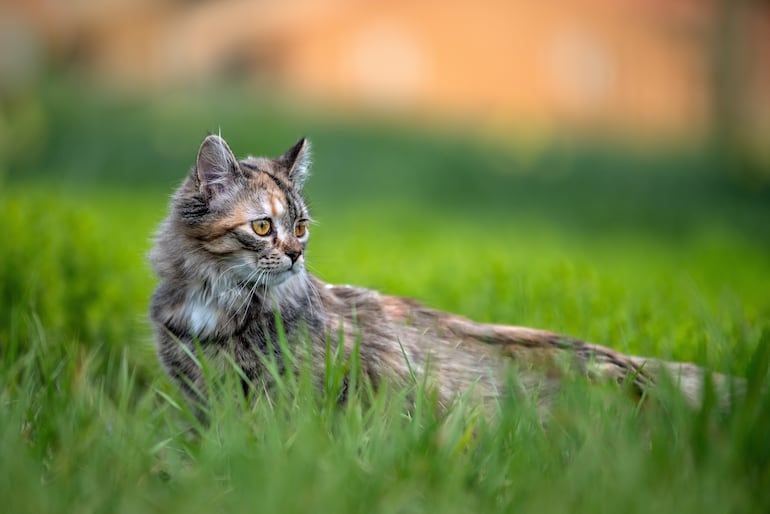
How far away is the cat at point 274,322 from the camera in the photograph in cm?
382

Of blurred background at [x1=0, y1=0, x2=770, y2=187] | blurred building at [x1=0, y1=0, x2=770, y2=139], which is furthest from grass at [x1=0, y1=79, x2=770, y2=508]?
blurred building at [x1=0, y1=0, x2=770, y2=139]

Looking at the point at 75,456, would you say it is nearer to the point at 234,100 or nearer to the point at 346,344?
the point at 346,344

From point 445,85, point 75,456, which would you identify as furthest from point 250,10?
point 75,456

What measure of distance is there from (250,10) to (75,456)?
1587cm

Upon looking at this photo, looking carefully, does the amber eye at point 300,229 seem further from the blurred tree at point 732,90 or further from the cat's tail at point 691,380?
the blurred tree at point 732,90

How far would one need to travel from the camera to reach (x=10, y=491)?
2742mm

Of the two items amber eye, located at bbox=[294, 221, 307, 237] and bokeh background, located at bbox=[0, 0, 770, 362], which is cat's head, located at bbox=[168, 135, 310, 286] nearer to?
amber eye, located at bbox=[294, 221, 307, 237]

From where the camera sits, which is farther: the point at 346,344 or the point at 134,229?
the point at 134,229

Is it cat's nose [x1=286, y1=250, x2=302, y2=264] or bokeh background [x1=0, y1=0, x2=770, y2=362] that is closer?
cat's nose [x1=286, y1=250, x2=302, y2=264]

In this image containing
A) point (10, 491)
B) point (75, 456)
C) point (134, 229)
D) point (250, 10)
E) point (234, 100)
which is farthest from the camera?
point (250, 10)

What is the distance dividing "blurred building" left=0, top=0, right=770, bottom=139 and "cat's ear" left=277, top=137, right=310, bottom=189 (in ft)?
41.1

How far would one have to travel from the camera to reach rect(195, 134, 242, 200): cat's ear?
13.2 ft

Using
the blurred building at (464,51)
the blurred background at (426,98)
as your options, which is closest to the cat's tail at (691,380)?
the blurred background at (426,98)

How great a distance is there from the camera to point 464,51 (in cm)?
1814
